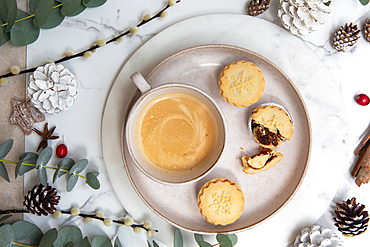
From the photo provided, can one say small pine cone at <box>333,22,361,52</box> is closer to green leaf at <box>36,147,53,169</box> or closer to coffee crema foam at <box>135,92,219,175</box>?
coffee crema foam at <box>135,92,219,175</box>

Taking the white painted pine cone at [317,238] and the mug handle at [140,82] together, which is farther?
the white painted pine cone at [317,238]

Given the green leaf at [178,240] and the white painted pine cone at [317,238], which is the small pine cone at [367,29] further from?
the green leaf at [178,240]

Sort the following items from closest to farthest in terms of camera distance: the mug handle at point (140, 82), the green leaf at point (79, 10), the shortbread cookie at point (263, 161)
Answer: the mug handle at point (140, 82) < the shortbread cookie at point (263, 161) < the green leaf at point (79, 10)

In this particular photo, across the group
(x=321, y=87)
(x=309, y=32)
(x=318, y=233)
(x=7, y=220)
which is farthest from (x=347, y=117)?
(x=7, y=220)

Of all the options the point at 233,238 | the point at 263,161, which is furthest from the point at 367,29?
the point at 233,238

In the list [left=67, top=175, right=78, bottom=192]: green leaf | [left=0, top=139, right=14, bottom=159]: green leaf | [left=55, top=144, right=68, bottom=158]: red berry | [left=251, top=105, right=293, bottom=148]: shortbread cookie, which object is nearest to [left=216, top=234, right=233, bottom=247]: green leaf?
[left=251, top=105, right=293, bottom=148]: shortbread cookie

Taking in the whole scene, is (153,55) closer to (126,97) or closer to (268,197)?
(126,97)

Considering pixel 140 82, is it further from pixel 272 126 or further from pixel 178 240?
pixel 178 240

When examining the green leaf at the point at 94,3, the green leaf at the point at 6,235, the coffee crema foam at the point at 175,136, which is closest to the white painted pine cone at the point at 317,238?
the coffee crema foam at the point at 175,136
